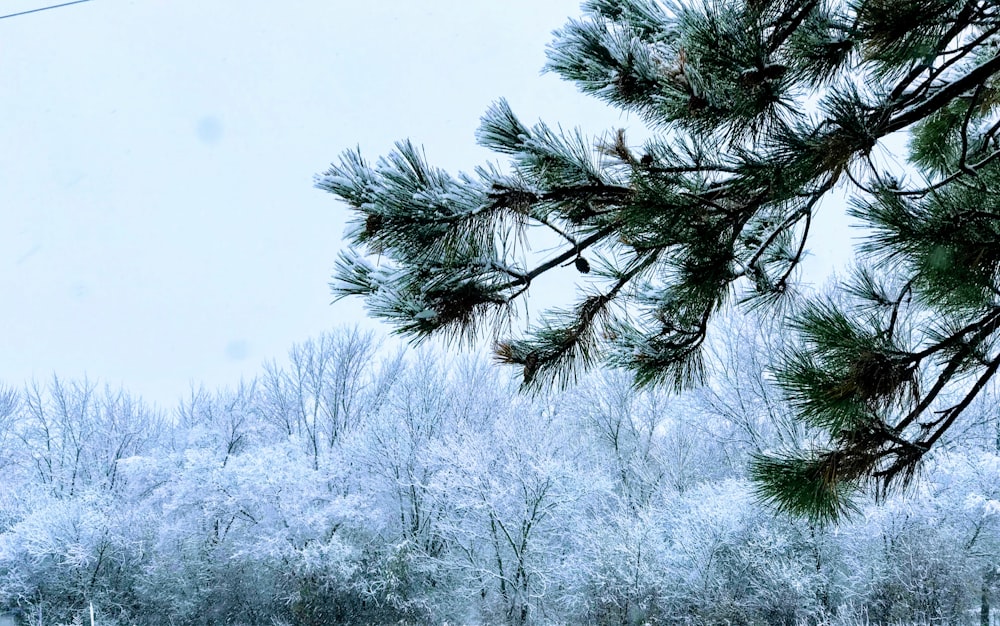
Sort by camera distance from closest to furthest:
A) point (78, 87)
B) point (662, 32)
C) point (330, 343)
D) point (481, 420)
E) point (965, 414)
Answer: point (662, 32), point (965, 414), point (481, 420), point (330, 343), point (78, 87)

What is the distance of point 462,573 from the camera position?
8406 mm

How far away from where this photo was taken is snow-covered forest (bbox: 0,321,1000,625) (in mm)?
7051

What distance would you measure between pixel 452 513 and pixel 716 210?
771 cm

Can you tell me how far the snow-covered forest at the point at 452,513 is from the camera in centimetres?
705

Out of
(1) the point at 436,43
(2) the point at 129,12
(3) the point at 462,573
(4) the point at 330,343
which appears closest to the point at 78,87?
(2) the point at 129,12

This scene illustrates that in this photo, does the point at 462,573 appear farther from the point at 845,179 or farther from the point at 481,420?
the point at 845,179

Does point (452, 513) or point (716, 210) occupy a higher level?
point (452, 513)

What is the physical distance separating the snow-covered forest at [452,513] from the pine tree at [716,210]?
5404 mm

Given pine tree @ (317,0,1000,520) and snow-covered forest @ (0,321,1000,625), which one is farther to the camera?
snow-covered forest @ (0,321,1000,625)

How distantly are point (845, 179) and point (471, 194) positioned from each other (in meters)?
0.77

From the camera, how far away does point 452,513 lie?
8.76m

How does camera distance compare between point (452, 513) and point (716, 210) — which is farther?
point (452, 513)

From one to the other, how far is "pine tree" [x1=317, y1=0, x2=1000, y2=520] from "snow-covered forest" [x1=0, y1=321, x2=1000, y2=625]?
540 cm

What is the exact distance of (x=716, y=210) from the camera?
1520 mm
